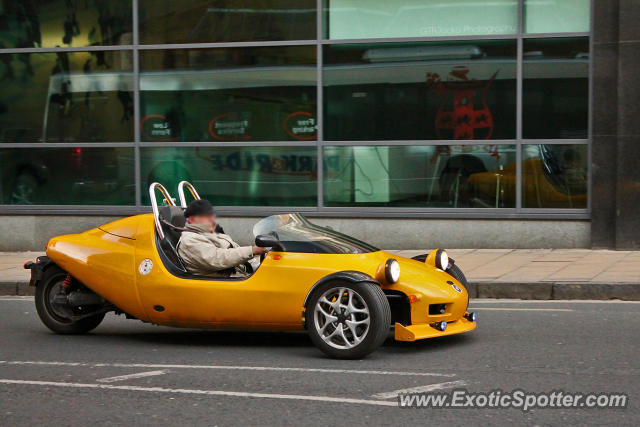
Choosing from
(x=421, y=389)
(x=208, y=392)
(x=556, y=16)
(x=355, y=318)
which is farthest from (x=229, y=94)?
(x=421, y=389)

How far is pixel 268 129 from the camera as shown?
15.2m

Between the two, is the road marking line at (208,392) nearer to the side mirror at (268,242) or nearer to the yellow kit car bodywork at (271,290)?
the yellow kit car bodywork at (271,290)

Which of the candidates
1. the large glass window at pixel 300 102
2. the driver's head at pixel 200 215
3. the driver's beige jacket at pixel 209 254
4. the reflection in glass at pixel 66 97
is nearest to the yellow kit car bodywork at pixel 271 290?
the driver's beige jacket at pixel 209 254

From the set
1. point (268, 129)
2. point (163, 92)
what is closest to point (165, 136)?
point (163, 92)

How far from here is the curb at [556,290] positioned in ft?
33.4

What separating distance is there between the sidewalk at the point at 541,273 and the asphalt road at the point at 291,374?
Answer: 139 cm

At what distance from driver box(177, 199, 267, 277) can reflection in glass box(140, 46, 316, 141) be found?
733 cm

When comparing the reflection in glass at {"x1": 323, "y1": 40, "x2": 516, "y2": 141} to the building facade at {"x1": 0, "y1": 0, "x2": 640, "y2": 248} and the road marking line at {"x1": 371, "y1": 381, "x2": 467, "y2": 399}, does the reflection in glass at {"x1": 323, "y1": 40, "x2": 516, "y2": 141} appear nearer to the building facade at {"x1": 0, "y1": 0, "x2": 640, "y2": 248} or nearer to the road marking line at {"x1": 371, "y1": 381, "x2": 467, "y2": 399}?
the building facade at {"x1": 0, "y1": 0, "x2": 640, "y2": 248}

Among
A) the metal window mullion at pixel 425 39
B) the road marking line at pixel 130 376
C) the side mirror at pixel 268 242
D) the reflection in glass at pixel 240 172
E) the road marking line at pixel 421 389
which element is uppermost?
the metal window mullion at pixel 425 39

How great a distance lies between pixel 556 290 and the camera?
10305 millimetres

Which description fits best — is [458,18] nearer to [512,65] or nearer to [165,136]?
[512,65]

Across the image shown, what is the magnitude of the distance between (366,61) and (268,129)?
1878mm

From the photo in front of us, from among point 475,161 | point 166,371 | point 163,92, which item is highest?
point 163,92

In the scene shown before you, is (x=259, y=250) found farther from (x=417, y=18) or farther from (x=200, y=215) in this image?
(x=417, y=18)
